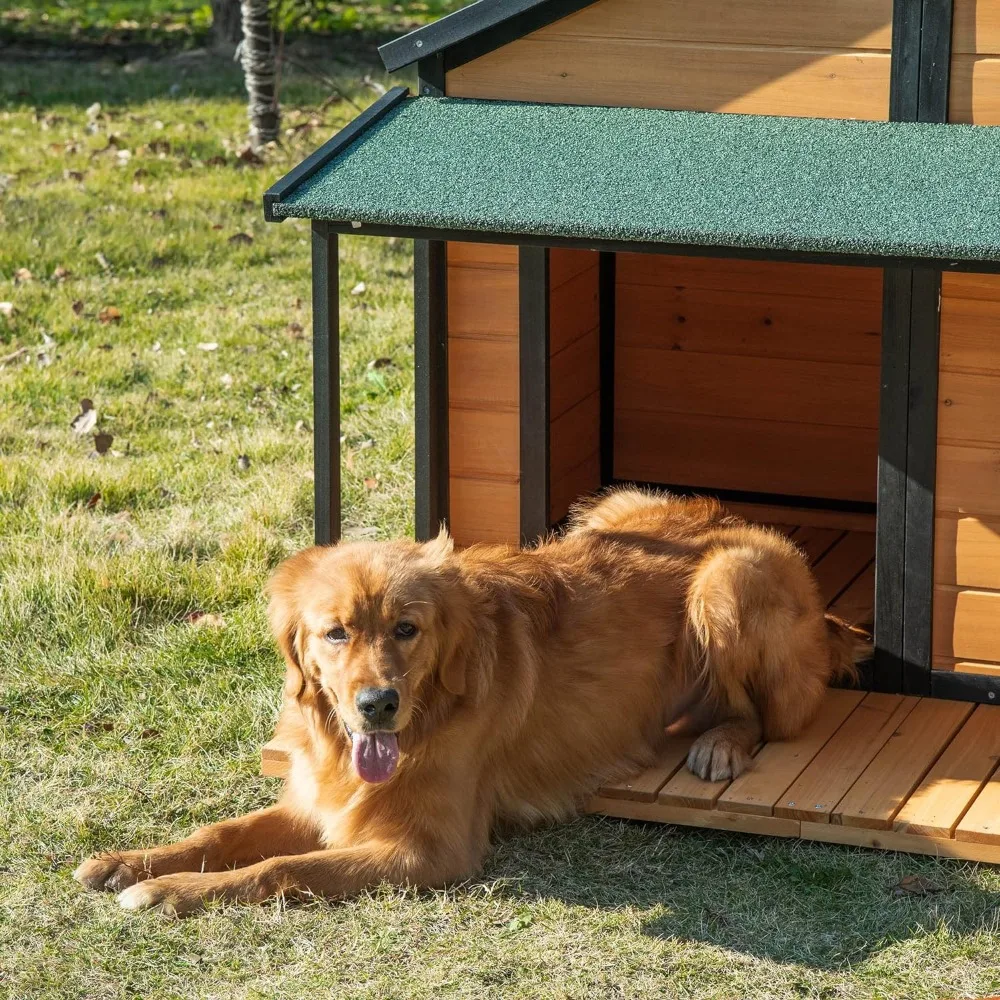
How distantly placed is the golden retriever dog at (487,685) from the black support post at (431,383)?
1.79 feet

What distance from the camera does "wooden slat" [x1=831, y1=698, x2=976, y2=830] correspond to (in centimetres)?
430

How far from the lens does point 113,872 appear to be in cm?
414

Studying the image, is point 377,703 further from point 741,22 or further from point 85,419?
point 85,419

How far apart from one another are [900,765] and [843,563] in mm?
1751

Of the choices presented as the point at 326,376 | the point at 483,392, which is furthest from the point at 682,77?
the point at 326,376

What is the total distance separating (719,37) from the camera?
4836 millimetres

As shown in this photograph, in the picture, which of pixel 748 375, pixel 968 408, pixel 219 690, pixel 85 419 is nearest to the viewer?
pixel 968 408

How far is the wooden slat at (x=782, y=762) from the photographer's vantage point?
438 cm

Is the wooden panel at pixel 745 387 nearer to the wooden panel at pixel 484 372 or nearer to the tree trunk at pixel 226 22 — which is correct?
the wooden panel at pixel 484 372

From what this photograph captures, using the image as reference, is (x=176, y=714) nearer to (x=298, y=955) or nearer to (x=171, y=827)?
(x=171, y=827)

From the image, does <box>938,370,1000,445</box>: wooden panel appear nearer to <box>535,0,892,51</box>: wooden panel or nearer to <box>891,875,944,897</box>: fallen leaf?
<box>535,0,892,51</box>: wooden panel

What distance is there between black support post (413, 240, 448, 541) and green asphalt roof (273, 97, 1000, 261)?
1.72 feet

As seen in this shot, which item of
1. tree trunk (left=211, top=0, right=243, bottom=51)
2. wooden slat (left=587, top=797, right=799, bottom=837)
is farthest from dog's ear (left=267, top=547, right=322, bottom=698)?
tree trunk (left=211, top=0, right=243, bottom=51)

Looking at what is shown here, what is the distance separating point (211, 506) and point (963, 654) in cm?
316
